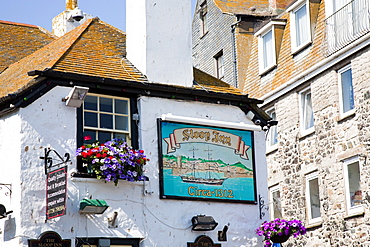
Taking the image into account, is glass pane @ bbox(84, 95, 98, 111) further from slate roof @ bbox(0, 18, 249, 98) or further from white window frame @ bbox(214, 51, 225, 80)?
white window frame @ bbox(214, 51, 225, 80)

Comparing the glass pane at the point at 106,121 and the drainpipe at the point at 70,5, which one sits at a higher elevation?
the drainpipe at the point at 70,5

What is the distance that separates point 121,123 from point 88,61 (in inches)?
58.9

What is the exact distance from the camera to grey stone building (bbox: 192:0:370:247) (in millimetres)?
18984

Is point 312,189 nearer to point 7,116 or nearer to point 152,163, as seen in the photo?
point 152,163

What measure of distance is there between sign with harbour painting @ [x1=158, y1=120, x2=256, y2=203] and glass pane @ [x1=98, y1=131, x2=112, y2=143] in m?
1.01

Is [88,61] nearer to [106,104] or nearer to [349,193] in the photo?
[106,104]

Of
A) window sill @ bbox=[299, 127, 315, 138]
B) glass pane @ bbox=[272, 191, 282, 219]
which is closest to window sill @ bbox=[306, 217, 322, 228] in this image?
glass pane @ bbox=[272, 191, 282, 219]

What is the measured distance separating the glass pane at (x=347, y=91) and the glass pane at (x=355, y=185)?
5.11 feet

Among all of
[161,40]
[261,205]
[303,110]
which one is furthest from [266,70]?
[261,205]

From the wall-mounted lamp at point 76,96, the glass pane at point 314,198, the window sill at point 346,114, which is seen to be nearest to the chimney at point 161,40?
the wall-mounted lamp at point 76,96

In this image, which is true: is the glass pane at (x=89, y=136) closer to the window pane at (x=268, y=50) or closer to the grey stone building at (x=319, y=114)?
the grey stone building at (x=319, y=114)

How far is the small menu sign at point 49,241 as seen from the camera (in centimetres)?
1261

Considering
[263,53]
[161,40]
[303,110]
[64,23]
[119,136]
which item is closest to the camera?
[119,136]

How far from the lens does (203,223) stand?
1423 centimetres
